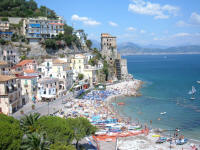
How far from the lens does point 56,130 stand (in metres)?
22.2

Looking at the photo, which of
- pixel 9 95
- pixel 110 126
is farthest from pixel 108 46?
pixel 9 95

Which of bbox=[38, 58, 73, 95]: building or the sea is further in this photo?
bbox=[38, 58, 73, 95]: building

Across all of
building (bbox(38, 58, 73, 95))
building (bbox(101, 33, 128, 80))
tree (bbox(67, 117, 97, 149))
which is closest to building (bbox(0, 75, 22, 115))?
building (bbox(38, 58, 73, 95))

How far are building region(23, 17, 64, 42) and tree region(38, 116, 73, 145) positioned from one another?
4450cm

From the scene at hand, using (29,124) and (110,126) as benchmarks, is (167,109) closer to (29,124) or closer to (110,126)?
(110,126)

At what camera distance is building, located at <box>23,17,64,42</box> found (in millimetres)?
63094

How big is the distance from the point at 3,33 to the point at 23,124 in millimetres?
42556

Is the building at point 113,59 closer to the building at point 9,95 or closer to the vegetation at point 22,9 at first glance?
the vegetation at point 22,9

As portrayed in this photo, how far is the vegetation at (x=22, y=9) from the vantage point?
227 ft

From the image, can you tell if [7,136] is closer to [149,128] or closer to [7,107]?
[7,107]

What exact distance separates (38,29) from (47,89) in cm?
2506

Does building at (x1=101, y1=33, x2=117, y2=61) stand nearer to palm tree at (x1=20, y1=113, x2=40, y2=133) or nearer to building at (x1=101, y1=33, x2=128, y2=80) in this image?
building at (x1=101, y1=33, x2=128, y2=80)

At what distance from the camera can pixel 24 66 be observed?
50094 mm

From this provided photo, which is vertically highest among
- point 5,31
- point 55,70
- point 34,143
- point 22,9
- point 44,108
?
point 22,9
